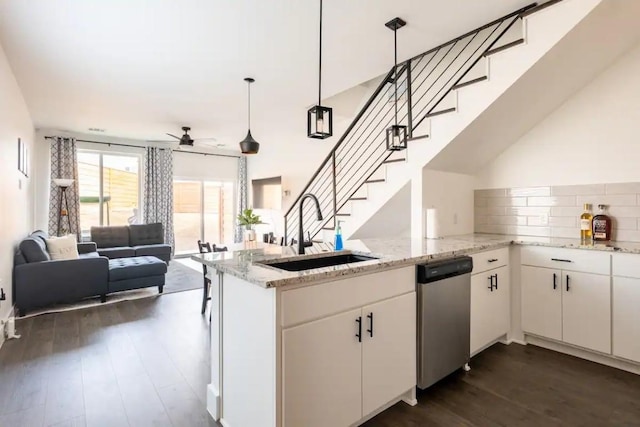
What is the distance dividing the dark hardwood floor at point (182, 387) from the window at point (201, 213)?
523cm

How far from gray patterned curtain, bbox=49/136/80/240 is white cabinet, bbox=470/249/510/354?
726 centimetres

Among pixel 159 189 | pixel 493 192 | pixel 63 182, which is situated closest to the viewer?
pixel 493 192

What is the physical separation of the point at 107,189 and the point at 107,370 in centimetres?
612

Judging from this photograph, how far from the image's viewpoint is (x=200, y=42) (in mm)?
2984

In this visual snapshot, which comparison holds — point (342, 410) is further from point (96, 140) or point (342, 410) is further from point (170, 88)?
point (96, 140)

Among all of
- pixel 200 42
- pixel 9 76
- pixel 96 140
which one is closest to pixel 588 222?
pixel 200 42

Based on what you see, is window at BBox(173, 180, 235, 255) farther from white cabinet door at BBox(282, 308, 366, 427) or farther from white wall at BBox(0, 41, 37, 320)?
white cabinet door at BBox(282, 308, 366, 427)

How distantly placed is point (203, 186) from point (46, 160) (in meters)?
3.16

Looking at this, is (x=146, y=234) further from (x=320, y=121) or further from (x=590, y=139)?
(x=590, y=139)

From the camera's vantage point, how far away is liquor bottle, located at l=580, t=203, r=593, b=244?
2.82 m

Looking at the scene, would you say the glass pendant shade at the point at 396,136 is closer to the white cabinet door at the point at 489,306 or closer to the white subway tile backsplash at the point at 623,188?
the white cabinet door at the point at 489,306

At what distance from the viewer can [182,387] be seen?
2207 millimetres

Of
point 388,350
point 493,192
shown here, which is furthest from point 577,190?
point 388,350

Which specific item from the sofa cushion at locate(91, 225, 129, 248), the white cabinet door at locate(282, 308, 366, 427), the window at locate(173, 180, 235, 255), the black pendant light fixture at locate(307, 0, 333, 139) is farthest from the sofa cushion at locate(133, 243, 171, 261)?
the white cabinet door at locate(282, 308, 366, 427)
